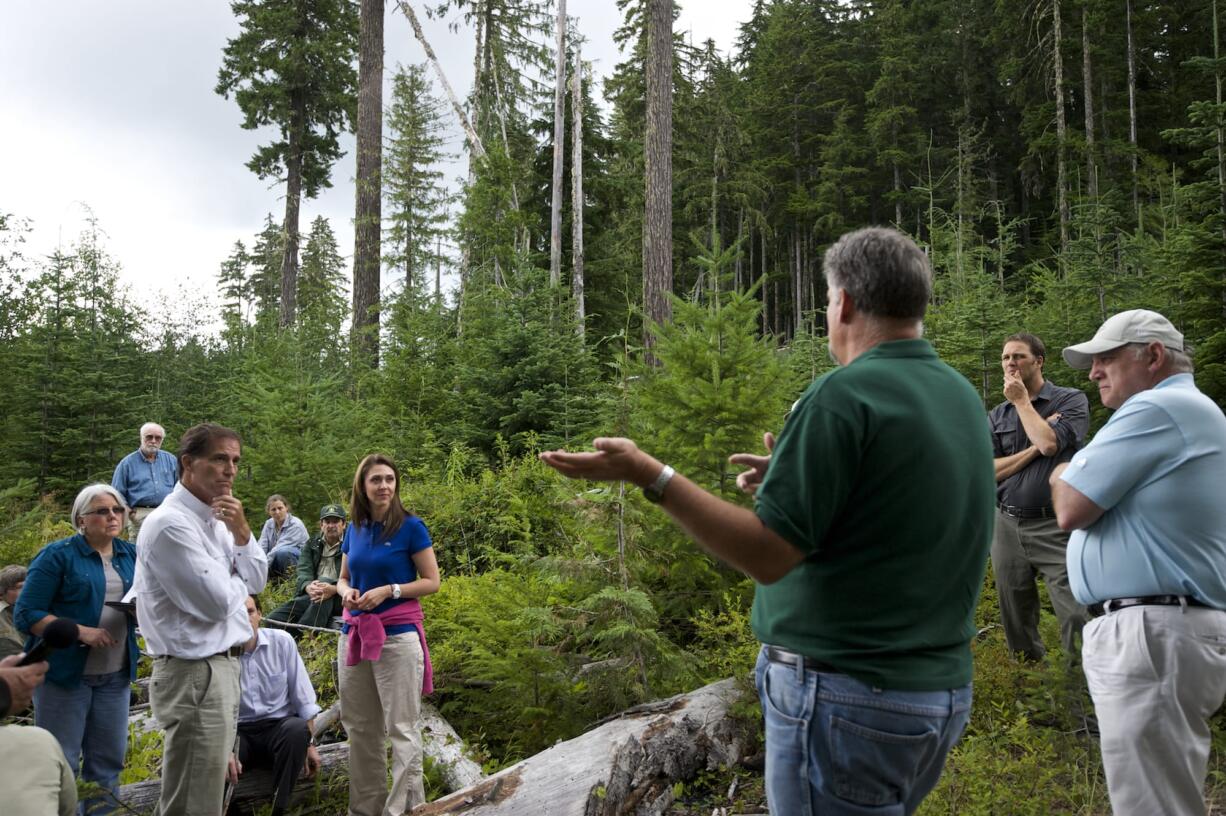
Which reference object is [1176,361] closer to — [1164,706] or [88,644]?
[1164,706]

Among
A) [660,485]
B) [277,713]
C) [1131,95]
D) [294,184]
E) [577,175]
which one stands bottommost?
[277,713]

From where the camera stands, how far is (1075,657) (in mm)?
4793

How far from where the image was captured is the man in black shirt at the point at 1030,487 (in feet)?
16.6

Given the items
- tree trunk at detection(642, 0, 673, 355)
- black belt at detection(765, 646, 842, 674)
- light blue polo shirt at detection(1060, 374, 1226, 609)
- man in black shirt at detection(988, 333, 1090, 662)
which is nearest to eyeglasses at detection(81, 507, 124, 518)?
black belt at detection(765, 646, 842, 674)

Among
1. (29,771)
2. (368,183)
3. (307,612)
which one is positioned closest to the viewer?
(29,771)

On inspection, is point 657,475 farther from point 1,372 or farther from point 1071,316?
point 1,372

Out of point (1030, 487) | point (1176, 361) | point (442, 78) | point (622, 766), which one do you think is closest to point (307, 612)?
point (622, 766)

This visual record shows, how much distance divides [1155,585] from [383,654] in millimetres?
4256

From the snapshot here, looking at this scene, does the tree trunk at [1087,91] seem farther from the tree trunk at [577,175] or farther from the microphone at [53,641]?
the microphone at [53,641]

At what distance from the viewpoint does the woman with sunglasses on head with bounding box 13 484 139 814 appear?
4730 millimetres

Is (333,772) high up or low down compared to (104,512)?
down

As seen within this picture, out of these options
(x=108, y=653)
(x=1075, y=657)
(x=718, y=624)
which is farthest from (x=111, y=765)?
(x=1075, y=657)

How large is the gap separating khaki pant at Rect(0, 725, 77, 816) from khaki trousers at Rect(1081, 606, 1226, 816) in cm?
345

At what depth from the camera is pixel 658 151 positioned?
14.3m
